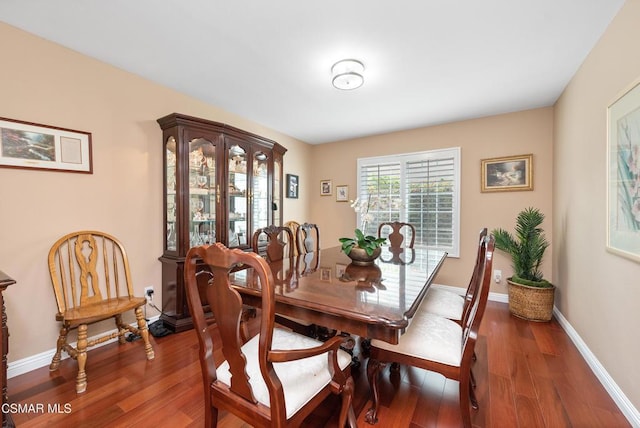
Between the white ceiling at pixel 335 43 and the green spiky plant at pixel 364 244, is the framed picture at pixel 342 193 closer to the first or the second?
the white ceiling at pixel 335 43

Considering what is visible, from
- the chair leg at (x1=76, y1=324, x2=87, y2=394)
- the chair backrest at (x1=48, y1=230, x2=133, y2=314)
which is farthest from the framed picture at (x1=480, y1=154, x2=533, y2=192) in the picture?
the chair leg at (x1=76, y1=324, x2=87, y2=394)

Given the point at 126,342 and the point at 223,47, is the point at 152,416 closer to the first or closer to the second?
the point at 126,342

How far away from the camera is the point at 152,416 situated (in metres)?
1.45

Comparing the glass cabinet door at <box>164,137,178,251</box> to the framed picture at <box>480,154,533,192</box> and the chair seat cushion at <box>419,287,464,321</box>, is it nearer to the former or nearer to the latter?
the chair seat cushion at <box>419,287,464,321</box>

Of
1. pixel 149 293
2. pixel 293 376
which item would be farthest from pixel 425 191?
pixel 149 293

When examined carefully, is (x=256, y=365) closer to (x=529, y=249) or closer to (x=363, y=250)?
(x=363, y=250)

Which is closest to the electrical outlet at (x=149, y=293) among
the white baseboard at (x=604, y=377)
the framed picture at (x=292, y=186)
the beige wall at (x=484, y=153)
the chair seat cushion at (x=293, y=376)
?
the chair seat cushion at (x=293, y=376)

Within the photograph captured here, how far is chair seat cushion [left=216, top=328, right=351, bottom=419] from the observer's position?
101 cm

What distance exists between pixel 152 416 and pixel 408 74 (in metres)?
3.12

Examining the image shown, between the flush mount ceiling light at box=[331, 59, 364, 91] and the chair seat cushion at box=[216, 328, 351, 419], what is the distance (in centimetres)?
209

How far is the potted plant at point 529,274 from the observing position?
8.76ft

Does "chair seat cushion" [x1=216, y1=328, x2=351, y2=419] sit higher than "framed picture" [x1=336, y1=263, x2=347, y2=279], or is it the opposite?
"framed picture" [x1=336, y1=263, x2=347, y2=279]

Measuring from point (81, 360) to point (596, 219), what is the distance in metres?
3.75

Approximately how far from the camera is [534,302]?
8.81ft
